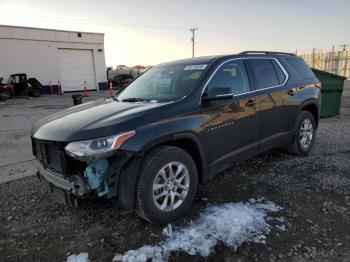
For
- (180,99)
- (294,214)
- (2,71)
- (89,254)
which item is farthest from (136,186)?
(2,71)

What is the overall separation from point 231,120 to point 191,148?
70 centimetres

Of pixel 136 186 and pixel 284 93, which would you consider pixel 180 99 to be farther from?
pixel 284 93

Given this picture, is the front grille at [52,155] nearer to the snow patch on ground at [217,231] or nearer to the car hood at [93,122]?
the car hood at [93,122]

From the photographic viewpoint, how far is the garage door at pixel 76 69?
1065 inches

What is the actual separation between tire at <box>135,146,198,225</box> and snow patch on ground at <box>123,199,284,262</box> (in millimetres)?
226

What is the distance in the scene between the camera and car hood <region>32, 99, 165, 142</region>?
2836 mm

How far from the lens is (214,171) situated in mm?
3764

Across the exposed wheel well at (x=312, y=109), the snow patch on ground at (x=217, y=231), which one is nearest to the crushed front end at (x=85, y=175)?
the snow patch on ground at (x=217, y=231)

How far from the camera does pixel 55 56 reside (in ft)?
86.4

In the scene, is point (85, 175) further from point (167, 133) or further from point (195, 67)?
point (195, 67)

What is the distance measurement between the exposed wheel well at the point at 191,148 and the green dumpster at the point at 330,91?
760 cm

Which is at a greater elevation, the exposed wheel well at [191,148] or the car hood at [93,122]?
the car hood at [93,122]

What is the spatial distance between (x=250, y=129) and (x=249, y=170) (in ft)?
3.21

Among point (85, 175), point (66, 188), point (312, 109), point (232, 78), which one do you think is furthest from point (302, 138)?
point (66, 188)
